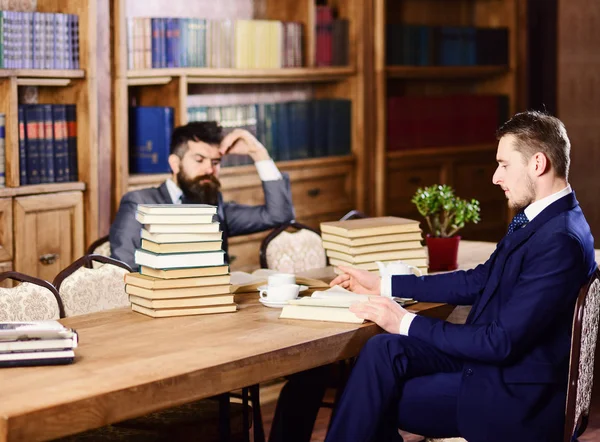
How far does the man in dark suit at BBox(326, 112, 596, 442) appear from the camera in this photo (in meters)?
2.65

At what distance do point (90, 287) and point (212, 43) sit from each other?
2249mm

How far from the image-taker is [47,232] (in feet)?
15.2

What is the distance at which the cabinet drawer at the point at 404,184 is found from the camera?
20.5 feet

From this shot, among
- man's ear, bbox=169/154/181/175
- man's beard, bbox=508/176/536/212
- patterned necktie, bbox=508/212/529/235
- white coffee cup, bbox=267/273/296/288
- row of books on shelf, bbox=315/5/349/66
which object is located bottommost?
white coffee cup, bbox=267/273/296/288

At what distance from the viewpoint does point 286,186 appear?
443cm

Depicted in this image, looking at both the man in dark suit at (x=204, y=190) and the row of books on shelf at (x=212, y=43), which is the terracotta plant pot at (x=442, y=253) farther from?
the row of books on shelf at (x=212, y=43)

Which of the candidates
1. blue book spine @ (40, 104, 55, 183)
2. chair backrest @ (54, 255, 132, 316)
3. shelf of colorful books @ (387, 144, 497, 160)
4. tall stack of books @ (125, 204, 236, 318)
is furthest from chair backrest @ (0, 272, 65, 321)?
shelf of colorful books @ (387, 144, 497, 160)

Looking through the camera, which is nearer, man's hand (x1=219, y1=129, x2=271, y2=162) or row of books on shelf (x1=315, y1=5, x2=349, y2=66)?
man's hand (x1=219, y1=129, x2=271, y2=162)

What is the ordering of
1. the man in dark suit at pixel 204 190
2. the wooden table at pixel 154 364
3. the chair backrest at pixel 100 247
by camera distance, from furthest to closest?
the chair backrest at pixel 100 247, the man in dark suit at pixel 204 190, the wooden table at pixel 154 364

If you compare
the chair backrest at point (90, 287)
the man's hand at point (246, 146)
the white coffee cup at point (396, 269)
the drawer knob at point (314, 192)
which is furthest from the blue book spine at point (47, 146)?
the white coffee cup at point (396, 269)

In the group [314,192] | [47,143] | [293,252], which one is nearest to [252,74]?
[314,192]

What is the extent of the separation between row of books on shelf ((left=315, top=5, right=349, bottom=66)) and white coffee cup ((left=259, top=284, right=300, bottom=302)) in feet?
9.75

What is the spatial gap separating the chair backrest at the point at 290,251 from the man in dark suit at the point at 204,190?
2.6 inches

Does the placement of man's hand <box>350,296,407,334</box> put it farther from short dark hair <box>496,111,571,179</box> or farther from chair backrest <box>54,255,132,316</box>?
chair backrest <box>54,255,132,316</box>
